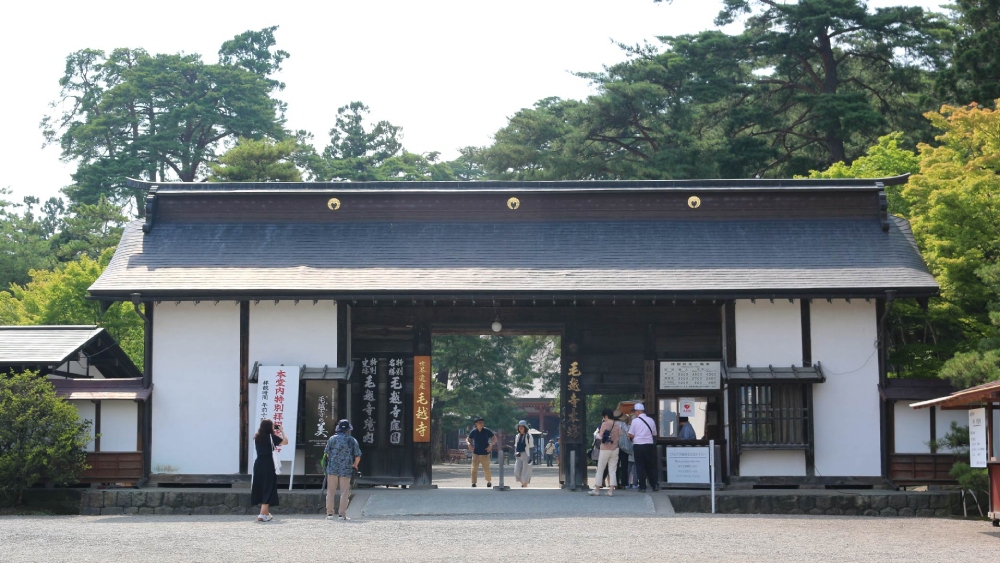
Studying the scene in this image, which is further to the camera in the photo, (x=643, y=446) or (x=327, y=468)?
(x=643, y=446)

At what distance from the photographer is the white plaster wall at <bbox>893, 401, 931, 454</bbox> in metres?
17.9

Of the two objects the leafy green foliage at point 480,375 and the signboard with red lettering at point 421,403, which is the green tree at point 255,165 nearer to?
the leafy green foliage at point 480,375

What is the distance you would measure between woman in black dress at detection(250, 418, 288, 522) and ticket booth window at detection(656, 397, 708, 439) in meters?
7.26

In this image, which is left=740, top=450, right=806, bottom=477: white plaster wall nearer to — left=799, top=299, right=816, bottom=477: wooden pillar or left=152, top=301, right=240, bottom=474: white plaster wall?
left=799, top=299, right=816, bottom=477: wooden pillar

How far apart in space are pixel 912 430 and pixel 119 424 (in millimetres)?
13346

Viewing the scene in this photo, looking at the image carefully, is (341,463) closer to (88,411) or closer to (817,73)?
(88,411)

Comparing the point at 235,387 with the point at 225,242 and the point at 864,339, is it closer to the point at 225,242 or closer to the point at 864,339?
the point at 225,242

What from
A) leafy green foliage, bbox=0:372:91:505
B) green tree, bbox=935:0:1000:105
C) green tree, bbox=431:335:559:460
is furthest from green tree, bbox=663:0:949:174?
leafy green foliage, bbox=0:372:91:505

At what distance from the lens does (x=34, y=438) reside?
17.0 m

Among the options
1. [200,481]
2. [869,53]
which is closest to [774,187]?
[200,481]

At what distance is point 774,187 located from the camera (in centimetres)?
1997

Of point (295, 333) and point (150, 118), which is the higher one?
point (150, 118)

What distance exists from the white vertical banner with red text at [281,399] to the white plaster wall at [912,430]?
10.0 metres

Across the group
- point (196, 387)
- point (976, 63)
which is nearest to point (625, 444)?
point (196, 387)
